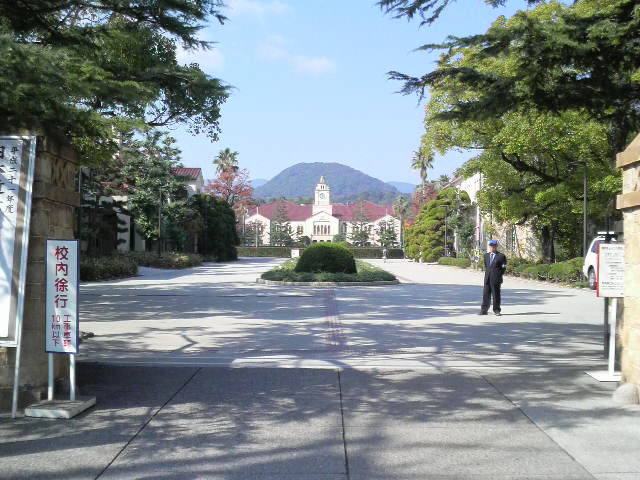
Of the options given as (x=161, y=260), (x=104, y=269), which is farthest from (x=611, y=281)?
(x=161, y=260)

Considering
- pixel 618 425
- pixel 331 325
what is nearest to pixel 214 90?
pixel 331 325

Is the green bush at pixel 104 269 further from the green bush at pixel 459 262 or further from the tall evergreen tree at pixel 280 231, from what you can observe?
the tall evergreen tree at pixel 280 231

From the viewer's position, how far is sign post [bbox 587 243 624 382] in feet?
21.6

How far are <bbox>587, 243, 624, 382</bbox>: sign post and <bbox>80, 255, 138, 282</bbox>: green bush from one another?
19.8m

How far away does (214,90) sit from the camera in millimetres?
8391

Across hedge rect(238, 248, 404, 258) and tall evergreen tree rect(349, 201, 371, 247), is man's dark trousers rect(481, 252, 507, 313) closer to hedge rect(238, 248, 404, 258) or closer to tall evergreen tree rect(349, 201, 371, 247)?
hedge rect(238, 248, 404, 258)

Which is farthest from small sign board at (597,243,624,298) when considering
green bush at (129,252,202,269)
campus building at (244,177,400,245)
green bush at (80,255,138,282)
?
campus building at (244,177,400,245)

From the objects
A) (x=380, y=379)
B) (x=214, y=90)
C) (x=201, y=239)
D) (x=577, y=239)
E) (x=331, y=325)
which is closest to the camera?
(x=380, y=379)

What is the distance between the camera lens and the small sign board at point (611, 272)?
21.6 feet

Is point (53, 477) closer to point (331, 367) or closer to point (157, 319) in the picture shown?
point (331, 367)

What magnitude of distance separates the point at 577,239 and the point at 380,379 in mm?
29998

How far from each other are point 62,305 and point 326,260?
1936 centimetres

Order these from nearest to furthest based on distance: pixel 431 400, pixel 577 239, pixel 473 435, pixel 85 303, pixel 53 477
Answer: pixel 53 477 → pixel 473 435 → pixel 431 400 → pixel 85 303 → pixel 577 239

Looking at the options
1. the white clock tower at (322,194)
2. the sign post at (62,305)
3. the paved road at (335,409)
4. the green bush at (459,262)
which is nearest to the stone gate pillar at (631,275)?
the paved road at (335,409)
